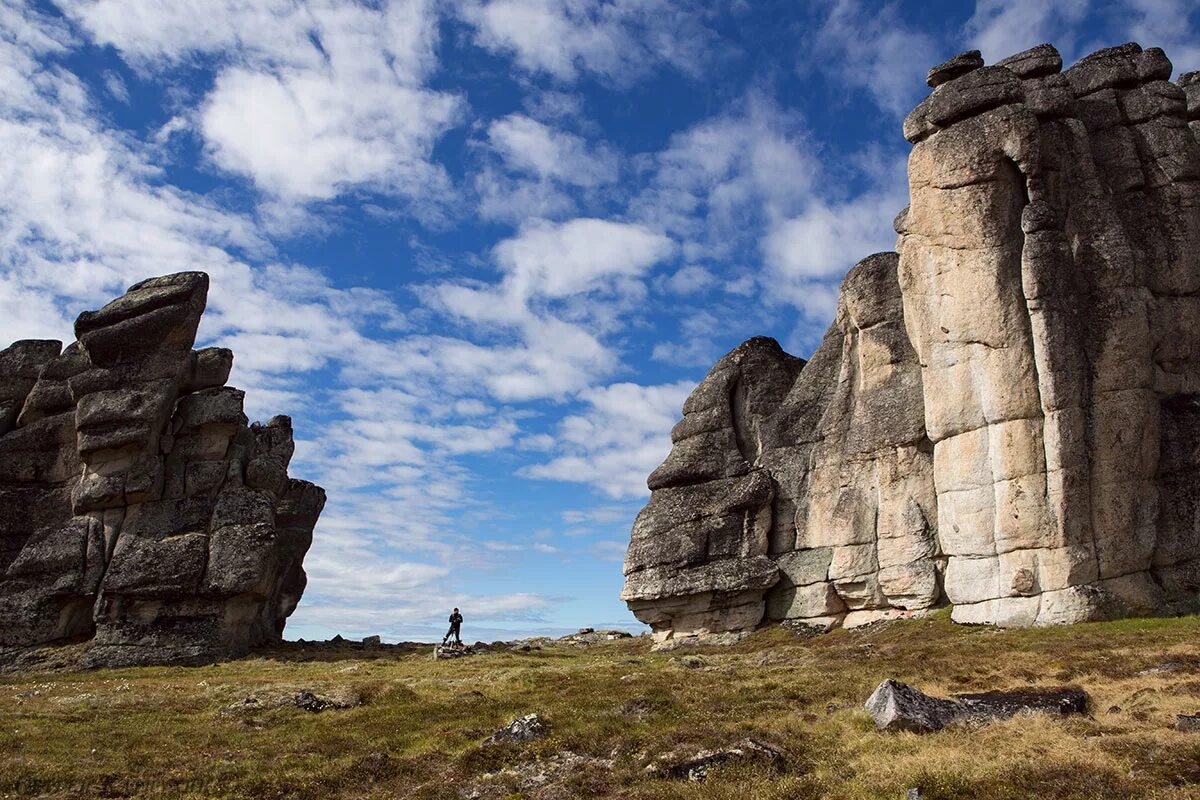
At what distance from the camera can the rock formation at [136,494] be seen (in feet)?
219

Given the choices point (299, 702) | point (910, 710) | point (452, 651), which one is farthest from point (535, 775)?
point (452, 651)

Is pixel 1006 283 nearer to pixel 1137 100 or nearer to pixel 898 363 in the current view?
pixel 898 363

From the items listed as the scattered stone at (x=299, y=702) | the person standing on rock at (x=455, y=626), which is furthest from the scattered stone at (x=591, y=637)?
the scattered stone at (x=299, y=702)

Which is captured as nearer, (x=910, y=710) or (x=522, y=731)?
(x=910, y=710)

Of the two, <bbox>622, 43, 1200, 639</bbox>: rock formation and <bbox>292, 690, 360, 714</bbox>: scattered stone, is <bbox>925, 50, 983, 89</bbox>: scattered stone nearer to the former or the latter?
<bbox>622, 43, 1200, 639</bbox>: rock formation

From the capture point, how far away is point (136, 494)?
7181cm

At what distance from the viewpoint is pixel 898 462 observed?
6038 centimetres

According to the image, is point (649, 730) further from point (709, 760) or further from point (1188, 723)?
point (1188, 723)

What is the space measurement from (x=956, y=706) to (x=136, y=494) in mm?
63795

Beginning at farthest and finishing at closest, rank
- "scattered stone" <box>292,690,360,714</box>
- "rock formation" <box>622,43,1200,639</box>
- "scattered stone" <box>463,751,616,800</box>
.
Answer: "rock formation" <box>622,43,1200,639</box> → "scattered stone" <box>292,690,360,714</box> → "scattered stone" <box>463,751,616,800</box>

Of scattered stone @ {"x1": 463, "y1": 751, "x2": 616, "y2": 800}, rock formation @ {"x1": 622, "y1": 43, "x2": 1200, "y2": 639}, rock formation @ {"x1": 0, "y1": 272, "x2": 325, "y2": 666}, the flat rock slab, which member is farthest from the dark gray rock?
rock formation @ {"x1": 0, "y1": 272, "x2": 325, "y2": 666}

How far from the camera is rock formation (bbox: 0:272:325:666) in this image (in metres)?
66.7

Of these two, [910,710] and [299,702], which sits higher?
[910,710]

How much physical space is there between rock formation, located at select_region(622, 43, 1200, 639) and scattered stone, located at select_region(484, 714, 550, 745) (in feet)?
99.9
